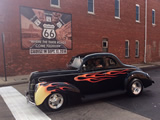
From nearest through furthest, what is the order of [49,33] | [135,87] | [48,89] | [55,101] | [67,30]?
[48,89]
[55,101]
[135,87]
[49,33]
[67,30]

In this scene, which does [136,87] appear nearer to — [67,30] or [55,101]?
[55,101]

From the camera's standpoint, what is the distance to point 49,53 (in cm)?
1234

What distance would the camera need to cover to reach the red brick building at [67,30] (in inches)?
429

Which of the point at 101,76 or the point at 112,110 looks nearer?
the point at 112,110

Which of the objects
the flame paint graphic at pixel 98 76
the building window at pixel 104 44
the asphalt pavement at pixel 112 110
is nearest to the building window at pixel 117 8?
the building window at pixel 104 44

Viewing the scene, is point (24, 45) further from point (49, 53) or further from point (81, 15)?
point (81, 15)

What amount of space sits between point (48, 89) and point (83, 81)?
1.22 m

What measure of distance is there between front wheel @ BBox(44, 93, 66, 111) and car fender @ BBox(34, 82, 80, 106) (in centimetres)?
15

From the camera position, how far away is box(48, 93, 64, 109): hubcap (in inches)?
168

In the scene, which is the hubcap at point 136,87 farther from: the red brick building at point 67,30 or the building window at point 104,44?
the building window at point 104,44

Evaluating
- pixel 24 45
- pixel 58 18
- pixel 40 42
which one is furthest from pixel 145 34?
pixel 24 45

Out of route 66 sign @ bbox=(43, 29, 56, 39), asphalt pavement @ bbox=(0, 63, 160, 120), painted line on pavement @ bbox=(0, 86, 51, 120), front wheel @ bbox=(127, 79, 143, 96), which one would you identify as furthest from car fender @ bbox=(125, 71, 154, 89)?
route 66 sign @ bbox=(43, 29, 56, 39)

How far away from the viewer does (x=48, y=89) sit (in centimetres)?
416

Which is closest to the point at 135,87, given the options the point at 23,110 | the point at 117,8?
the point at 23,110
